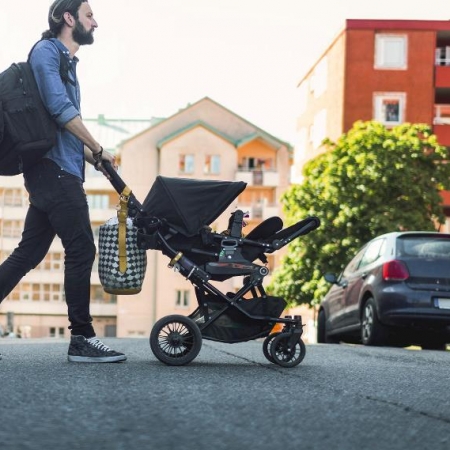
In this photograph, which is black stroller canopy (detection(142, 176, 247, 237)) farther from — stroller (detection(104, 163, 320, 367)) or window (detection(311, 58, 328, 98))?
window (detection(311, 58, 328, 98))

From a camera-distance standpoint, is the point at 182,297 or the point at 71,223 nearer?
the point at 71,223

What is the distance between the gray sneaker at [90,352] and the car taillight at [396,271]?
23.0 ft

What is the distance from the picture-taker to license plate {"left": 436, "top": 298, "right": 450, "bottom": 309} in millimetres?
13953

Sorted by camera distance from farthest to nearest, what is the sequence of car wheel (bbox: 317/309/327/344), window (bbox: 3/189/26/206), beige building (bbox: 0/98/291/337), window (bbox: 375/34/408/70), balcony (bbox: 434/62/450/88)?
window (bbox: 3/189/26/206) < beige building (bbox: 0/98/291/337) < window (bbox: 375/34/408/70) < balcony (bbox: 434/62/450/88) < car wheel (bbox: 317/309/327/344)

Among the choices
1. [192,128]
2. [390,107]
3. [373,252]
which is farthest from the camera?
[192,128]

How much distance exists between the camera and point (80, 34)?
7.81 m

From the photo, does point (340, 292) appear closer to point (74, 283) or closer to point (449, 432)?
point (74, 283)

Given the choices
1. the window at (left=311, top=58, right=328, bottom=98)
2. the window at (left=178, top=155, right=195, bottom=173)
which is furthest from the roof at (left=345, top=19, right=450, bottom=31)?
the window at (left=178, top=155, right=195, bottom=173)

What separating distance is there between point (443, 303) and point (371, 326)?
101 cm

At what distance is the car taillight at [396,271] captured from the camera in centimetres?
1397

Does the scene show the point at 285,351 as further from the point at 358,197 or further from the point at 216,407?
the point at 358,197

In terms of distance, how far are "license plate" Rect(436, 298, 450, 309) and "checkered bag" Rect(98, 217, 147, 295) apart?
696cm

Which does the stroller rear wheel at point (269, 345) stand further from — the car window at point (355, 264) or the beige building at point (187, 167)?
the beige building at point (187, 167)

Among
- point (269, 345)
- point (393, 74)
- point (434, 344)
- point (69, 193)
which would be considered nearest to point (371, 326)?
point (434, 344)
